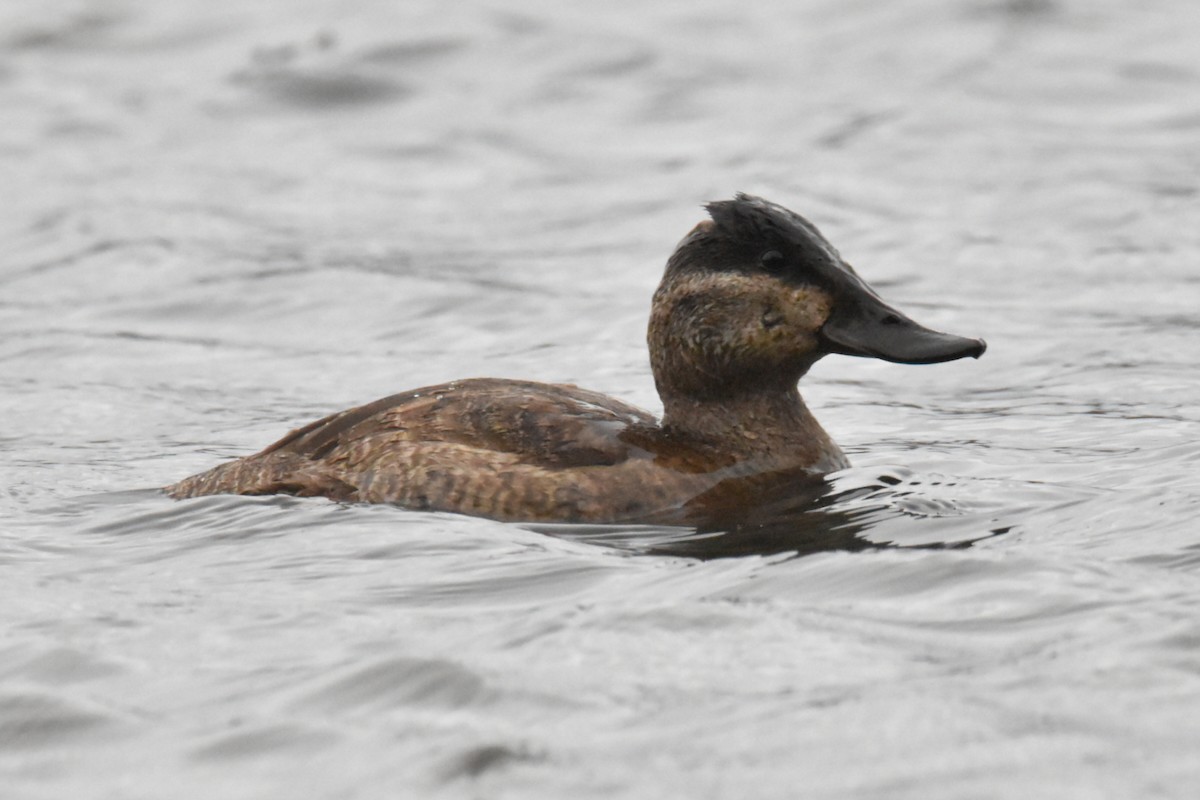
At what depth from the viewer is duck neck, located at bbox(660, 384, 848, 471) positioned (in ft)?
25.9

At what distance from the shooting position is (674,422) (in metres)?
7.98

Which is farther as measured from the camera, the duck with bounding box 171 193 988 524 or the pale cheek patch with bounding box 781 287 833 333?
the pale cheek patch with bounding box 781 287 833 333

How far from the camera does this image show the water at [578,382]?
5492 millimetres

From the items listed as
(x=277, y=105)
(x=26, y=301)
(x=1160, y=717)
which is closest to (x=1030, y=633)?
(x=1160, y=717)

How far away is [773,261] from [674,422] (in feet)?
2.40

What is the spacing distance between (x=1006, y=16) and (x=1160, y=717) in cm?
1551

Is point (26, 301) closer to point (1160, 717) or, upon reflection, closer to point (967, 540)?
point (967, 540)

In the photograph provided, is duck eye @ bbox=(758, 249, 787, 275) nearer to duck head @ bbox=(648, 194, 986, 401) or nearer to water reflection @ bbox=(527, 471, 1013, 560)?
duck head @ bbox=(648, 194, 986, 401)

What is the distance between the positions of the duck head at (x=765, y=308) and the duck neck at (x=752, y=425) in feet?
0.19

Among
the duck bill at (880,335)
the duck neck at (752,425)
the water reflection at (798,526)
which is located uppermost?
the duck bill at (880,335)

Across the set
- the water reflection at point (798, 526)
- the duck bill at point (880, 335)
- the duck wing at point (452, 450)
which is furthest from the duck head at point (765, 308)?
A: the water reflection at point (798, 526)

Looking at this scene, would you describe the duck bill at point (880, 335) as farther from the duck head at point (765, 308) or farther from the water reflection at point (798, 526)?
the water reflection at point (798, 526)

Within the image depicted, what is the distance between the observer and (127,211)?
16016mm

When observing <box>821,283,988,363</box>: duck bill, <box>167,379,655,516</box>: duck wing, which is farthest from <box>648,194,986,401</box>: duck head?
<box>167,379,655,516</box>: duck wing
